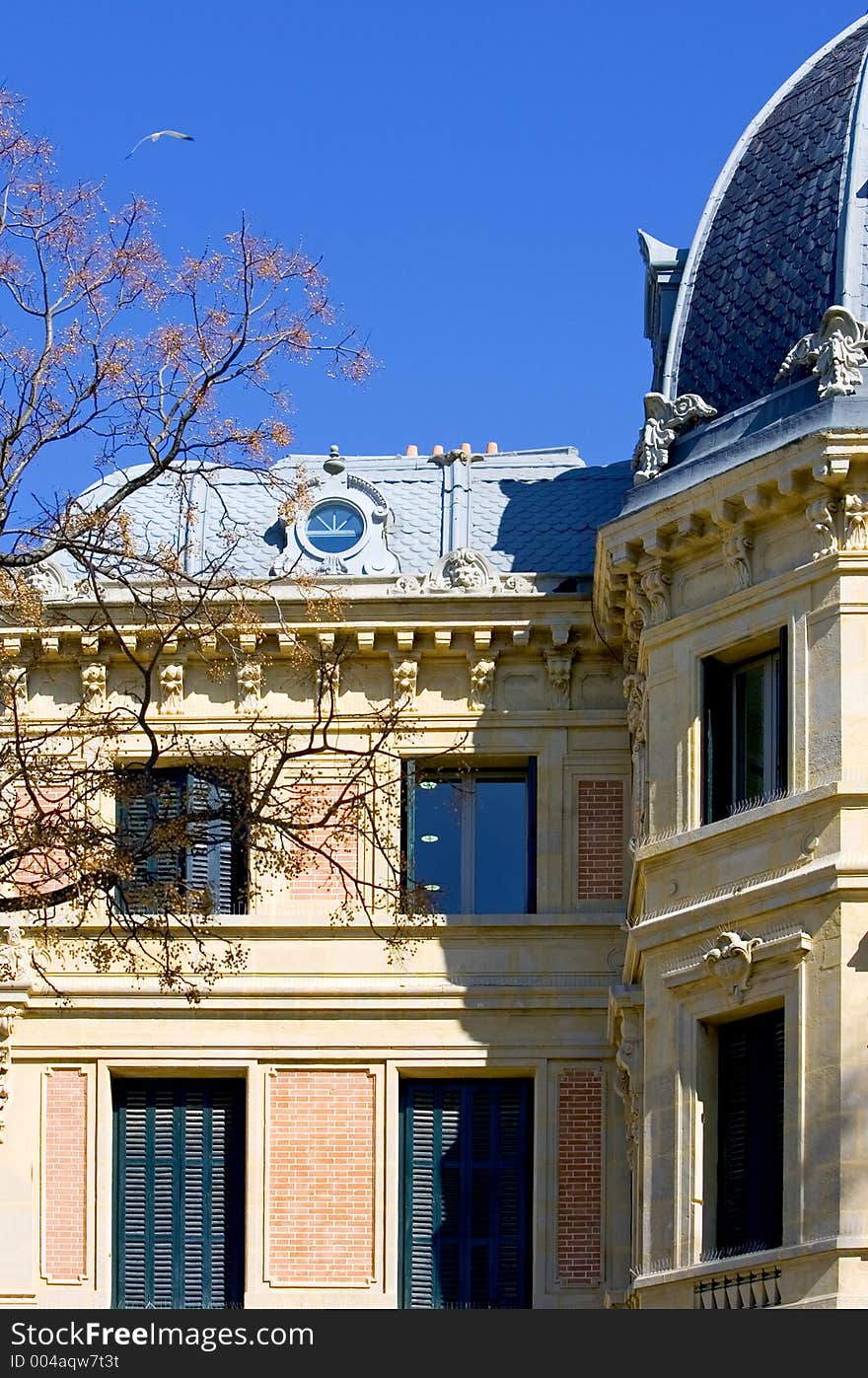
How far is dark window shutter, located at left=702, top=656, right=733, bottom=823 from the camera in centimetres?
3103

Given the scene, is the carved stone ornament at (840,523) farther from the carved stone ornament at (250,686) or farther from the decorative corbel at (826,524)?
the carved stone ornament at (250,686)

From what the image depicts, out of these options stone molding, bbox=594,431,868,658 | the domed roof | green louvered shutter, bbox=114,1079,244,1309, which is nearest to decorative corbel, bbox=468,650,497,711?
stone molding, bbox=594,431,868,658

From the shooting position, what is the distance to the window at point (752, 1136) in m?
29.6

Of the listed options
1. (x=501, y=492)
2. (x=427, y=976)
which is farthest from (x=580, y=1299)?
(x=501, y=492)

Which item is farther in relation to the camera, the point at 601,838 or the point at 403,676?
the point at 403,676

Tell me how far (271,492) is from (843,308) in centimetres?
746

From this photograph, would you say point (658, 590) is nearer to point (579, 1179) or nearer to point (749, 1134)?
point (749, 1134)

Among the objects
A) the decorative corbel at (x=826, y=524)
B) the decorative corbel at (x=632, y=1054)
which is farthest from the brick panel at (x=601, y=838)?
the decorative corbel at (x=826, y=524)

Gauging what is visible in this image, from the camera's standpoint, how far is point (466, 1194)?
33062 mm

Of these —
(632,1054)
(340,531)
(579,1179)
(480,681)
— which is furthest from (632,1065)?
(340,531)

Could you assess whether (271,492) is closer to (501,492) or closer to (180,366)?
(501,492)

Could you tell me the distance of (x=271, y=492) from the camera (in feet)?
118

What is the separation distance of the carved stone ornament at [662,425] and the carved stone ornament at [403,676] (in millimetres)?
3157

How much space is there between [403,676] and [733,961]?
5.62 meters
